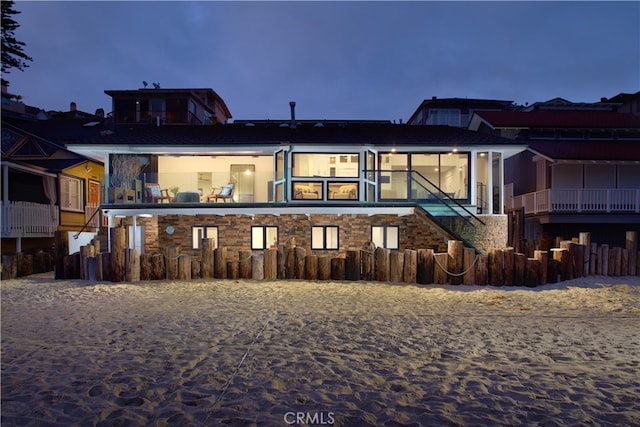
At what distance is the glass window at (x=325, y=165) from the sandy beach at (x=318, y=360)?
871 cm

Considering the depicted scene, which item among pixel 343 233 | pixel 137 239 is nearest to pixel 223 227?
pixel 137 239

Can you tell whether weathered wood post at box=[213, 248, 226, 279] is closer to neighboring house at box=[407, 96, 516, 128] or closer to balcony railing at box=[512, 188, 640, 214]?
balcony railing at box=[512, 188, 640, 214]

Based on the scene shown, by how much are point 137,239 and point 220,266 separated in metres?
6.26

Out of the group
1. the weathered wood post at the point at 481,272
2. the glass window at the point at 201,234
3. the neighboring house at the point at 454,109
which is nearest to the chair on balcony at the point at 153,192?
the glass window at the point at 201,234

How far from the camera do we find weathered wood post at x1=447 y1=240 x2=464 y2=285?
11.7 metres

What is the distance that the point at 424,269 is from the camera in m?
11.8

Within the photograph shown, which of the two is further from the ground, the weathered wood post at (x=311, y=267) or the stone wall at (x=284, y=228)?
the stone wall at (x=284, y=228)

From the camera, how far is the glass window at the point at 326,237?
1686 cm

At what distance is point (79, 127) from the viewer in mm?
27172

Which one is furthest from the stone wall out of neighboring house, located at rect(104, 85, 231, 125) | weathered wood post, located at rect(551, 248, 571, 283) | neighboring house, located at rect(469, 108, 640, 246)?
neighboring house, located at rect(104, 85, 231, 125)

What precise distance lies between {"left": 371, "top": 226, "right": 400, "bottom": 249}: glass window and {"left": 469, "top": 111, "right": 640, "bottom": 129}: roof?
1144cm

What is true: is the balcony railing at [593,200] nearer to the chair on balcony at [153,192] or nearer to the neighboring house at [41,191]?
the chair on balcony at [153,192]

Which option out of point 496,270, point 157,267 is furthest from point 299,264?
point 496,270

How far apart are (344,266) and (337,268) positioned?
0.74ft
